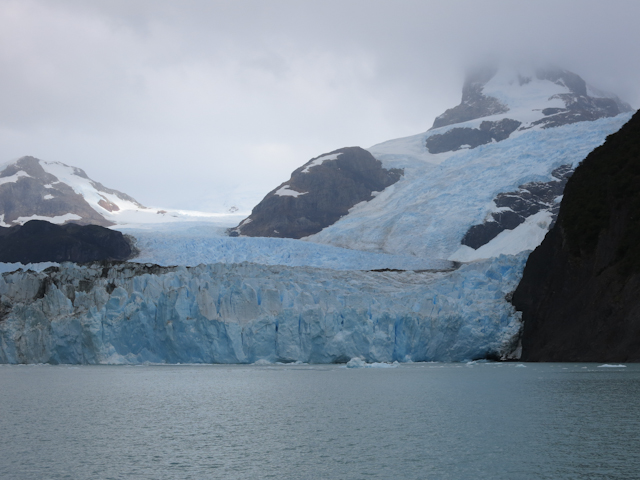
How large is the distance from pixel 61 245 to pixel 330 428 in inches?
1911

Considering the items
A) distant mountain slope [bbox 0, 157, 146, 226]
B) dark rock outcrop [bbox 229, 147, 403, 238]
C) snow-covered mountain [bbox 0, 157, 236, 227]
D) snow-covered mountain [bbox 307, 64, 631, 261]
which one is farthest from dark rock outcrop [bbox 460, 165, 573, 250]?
distant mountain slope [bbox 0, 157, 146, 226]

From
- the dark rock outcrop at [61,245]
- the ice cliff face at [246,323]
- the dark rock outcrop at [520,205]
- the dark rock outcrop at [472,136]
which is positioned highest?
the dark rock outcrop at [472,136]

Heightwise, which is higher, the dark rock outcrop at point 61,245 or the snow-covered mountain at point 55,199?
the snow-covered mountain at point 55,199

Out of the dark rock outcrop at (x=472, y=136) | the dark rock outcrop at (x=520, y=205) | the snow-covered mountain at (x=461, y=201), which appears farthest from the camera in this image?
the dark rock outcrop at (x=472, y=136)

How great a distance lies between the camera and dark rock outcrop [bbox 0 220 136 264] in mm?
53562

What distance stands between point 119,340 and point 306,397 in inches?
554

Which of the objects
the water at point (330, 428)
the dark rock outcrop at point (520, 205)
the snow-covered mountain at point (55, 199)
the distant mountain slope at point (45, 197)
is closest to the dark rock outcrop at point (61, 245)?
the dark rock outcrop at point (520, 205)

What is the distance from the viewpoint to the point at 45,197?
10119cm

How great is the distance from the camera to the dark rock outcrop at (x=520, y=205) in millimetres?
54719

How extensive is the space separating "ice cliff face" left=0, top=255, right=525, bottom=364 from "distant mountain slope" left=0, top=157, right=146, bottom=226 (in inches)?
2555

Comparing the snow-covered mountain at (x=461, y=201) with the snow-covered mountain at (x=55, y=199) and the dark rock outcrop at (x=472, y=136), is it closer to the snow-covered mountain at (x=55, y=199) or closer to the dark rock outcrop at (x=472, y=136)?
the dark rock outcrop at (x=472, y=136)

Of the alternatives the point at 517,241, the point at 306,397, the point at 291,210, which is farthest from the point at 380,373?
the point at 291,210

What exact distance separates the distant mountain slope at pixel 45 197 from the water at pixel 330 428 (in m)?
78.5

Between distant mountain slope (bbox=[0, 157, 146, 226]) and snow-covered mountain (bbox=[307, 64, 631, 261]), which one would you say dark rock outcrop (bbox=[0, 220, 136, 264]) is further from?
distant mountain slope (bbox=[0, 157, 146, 226])
